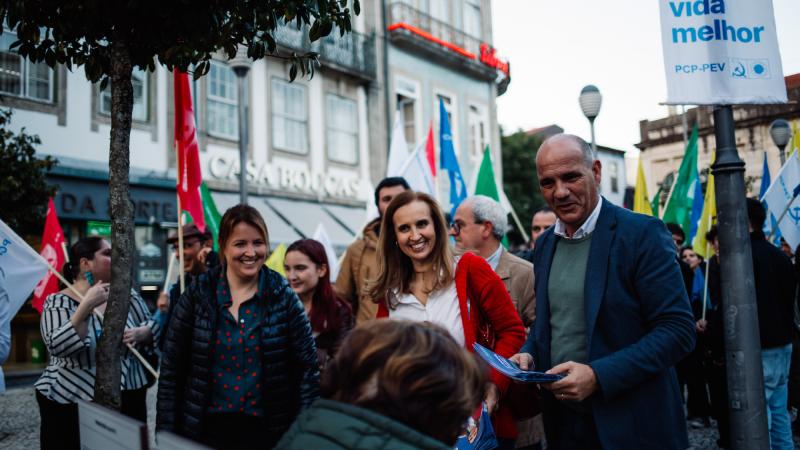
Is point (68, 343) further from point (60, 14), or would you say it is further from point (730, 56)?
point (730, 56)

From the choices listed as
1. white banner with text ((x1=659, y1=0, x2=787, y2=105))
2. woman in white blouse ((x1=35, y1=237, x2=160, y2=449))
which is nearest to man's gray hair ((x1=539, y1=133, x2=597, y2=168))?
white banner with text ((x1=659, y1=0, x2=787, y2=105))

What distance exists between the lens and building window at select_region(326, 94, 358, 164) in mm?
19672

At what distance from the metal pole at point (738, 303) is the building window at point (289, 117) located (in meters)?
15.4

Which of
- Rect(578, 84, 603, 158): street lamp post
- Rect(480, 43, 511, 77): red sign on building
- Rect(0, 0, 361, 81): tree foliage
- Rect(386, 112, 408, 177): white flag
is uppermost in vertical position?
Rect(480, 43, 511, 77): red sign on building

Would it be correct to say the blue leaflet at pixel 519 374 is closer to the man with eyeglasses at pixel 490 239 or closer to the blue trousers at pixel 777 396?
the man with eyeglasses at pixel 490 239

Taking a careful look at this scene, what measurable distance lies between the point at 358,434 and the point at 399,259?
7.58 feet

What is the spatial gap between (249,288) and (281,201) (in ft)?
46.9

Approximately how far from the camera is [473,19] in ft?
84.4

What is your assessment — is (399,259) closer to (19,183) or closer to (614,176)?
(19,183)

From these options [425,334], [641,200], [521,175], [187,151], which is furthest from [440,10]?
[425,334]

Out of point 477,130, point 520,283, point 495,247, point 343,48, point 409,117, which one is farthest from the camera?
point 477,130

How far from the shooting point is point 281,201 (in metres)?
17.7

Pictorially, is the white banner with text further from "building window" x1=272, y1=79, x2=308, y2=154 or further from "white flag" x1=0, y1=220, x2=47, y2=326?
"building window" x1=272, y1=79, x2=308, y2=154

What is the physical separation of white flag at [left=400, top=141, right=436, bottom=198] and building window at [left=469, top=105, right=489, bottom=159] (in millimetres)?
15957
